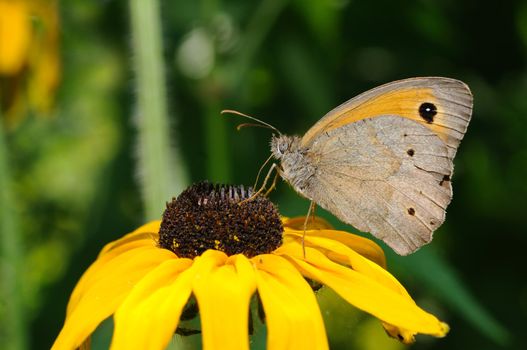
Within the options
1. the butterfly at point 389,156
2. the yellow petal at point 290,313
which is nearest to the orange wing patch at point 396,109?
the butterfly at point 389,156

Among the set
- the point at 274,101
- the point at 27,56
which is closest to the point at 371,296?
the point at 27,56

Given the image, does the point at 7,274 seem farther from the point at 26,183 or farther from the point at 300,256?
the point at 26,183

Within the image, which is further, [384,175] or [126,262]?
[384,175]

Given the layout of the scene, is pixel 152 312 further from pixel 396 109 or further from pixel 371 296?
pixel 396 109

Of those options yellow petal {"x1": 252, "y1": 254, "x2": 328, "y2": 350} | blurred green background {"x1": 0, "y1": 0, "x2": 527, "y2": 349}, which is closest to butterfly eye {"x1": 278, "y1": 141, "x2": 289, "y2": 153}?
yellow petal {"x1": 252, "y1": 254, "x2": 328, "y2": 350}

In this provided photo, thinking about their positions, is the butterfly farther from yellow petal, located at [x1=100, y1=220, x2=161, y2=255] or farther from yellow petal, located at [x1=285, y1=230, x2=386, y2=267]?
yellow petal, located at [x1=100, y1=220, x2=161, y2=255]

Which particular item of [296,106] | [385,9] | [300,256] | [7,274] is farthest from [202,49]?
[300,256]

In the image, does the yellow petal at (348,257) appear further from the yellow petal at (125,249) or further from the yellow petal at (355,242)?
the yellow petal at (125,249)
